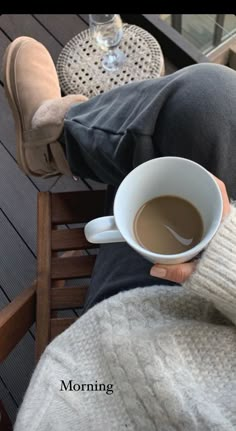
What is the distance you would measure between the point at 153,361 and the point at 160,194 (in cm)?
18

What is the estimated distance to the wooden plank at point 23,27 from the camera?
1.31 metres

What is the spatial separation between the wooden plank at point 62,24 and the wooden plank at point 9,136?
21 centimetres

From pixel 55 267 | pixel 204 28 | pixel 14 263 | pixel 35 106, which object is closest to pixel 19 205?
pixel 14 263

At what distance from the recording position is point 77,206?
0.83m

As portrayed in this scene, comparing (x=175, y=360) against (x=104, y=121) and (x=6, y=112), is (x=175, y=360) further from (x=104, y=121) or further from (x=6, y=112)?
(x=6, y=112)

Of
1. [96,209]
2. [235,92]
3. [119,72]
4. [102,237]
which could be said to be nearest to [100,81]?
[119,72]

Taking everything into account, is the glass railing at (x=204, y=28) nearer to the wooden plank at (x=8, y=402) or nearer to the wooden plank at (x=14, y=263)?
the wooden plank at (x=14, y=263)

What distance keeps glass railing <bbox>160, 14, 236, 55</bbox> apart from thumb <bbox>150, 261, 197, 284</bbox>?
890 millimetres

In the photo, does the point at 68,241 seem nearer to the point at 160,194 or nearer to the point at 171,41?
the point at 160,194

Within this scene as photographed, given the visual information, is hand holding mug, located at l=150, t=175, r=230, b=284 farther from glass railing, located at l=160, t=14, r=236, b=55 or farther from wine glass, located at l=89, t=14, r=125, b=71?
glass railing, located at l=160, t=14, r=236, b=55

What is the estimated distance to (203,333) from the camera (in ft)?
1.80

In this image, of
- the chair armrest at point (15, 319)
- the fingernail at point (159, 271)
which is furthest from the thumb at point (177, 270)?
the chair armrest at point (15, 319)

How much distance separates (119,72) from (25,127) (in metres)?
0.32

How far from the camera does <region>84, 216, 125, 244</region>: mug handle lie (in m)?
0.50
